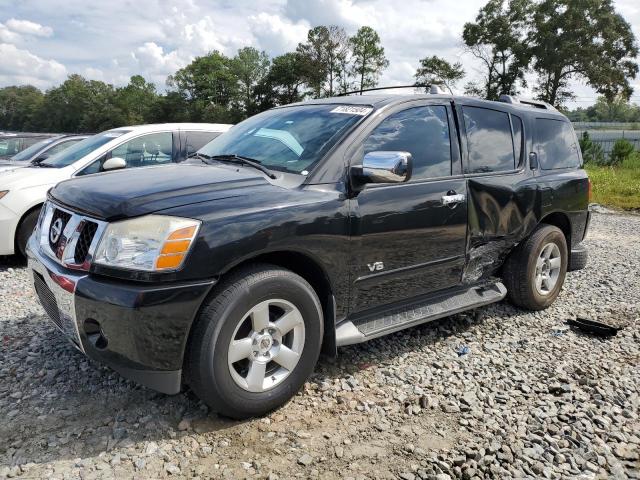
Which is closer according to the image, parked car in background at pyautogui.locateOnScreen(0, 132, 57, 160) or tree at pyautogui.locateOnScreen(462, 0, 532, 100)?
parked car in background at pyautogui.locateOnScreen(0, 132, 57, 160)

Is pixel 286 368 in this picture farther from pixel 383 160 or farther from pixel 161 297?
pixel 383 160

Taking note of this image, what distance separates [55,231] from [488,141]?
10.4ft

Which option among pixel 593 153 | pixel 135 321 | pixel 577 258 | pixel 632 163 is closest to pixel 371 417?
pixel 135 321

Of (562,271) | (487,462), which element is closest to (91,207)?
(487,462)

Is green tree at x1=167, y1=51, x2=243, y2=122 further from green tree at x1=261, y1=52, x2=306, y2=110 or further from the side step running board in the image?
the side step running board

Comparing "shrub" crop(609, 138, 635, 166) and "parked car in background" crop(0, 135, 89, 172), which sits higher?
"parked car in background" crop(0, 135, 89, 172)

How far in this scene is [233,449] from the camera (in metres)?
2.62

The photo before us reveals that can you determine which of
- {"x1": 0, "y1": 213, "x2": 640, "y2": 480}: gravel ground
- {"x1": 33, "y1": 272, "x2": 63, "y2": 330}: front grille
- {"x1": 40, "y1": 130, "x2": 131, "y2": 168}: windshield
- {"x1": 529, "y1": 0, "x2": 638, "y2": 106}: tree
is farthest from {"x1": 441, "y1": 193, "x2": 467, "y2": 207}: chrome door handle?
{"x1": 529, "y1": 0, "x2": 638, "y2": 106}: tree

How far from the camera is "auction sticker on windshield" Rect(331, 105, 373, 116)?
11.4 feet

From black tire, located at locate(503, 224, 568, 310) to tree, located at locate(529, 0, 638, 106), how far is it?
38.1 meters

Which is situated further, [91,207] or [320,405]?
[320,405]

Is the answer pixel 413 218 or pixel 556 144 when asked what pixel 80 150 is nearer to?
pixel 413 218

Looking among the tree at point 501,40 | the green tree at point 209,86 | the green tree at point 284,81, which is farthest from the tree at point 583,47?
the green tree at point 209,86

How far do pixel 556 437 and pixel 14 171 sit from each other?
6291 millimetres
